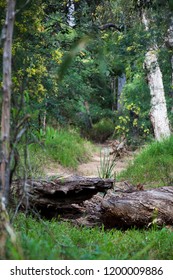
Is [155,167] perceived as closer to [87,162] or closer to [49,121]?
[87,162]

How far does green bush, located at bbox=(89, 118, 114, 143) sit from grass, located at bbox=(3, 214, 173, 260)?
14.9 meters

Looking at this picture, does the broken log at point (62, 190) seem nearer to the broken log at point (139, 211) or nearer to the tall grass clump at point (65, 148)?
the broken log at point (139, 211)

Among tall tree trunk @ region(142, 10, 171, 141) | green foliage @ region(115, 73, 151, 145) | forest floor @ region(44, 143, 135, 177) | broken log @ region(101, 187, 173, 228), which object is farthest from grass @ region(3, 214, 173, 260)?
green foliage @ region(115, 73, 151, 145)

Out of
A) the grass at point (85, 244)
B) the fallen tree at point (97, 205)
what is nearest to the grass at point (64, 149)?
the fallen tree at point (97, 205)

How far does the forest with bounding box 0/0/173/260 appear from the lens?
2.37 m

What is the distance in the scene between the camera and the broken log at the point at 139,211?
14.6 ft

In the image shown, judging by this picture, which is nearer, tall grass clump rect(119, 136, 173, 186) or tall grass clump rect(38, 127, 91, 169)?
tall grass clump rect(119, 136, 173, 186)

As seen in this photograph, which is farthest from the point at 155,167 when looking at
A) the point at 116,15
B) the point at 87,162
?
the point at 116,15

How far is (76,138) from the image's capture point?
1370 centimetres

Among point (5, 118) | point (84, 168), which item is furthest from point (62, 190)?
point (84, 168)

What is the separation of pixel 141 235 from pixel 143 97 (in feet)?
35.3

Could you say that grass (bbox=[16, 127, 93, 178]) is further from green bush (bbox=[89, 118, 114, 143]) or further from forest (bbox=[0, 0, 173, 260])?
green bush (bbox=[89, 118, 114, 143])

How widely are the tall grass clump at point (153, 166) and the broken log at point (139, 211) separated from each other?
10.1 ft

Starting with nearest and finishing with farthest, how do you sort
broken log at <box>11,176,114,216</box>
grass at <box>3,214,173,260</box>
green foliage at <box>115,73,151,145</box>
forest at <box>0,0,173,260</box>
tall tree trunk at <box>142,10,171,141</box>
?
1. grass at <box>3,214,173,260</box>
2. forest at <box>0,0,173,260</box>
3. broken log at <box>11,176,114,216</box>
4. tall tree trunk at <box>142,10,171,141</box>
5. green foliage at <box>115,73,151,145</box>
